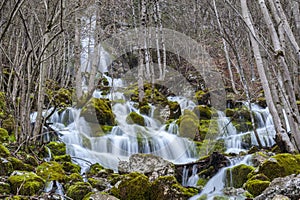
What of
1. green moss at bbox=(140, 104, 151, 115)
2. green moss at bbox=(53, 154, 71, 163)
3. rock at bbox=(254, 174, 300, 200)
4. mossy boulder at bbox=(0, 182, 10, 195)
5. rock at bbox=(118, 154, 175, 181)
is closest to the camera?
rock at bbox=(254, 174, 300, 200)

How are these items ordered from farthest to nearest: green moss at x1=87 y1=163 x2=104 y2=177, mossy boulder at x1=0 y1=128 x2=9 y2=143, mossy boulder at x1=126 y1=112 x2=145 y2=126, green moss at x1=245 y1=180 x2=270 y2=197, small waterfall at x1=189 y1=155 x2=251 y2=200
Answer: mossy boulder at x1=126 y1=112 x2=145 y2=126 → green moss at x1=87 y1=163 x2=104 y2=177 → mossy boulder at x1=0 y1=128 x2=9 y2=143 → small waterfall at x1=189 y1=155 x2=251 y2=200 → green moss at x1=245 y1=180 x2=270 y2=197

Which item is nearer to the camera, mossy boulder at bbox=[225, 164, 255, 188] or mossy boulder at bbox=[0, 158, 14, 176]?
mossy boulder at bbox=[0, 158, 14, 176]

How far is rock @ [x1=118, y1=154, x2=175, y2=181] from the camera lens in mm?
5887

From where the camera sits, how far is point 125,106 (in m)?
12.6

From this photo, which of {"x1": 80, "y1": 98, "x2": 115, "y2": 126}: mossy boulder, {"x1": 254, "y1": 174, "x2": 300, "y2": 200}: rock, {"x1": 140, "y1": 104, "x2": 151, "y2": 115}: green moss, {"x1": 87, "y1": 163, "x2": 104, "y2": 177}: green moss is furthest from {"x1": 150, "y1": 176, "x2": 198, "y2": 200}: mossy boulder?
{"x1": 140, "y1": 104, "x2": 151, "y2": 115}: green moss

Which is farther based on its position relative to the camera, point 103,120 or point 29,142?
point 103,120

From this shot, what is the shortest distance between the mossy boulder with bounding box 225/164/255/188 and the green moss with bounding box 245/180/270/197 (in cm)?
112

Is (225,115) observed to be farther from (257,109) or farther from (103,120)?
(103,120)

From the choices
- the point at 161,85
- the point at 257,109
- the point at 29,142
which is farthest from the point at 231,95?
the point at 29,142

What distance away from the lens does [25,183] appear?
13.7 feet

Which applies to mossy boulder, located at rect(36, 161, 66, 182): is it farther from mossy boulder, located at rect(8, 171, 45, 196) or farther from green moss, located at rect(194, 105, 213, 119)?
green moss, located at rect(194, 105, 213, 119)

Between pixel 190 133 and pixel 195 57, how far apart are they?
9.91 m

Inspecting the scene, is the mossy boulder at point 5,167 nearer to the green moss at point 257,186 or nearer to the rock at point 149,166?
the rock at point 149,166

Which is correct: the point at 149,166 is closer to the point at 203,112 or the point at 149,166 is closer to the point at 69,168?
the point at 69,168
